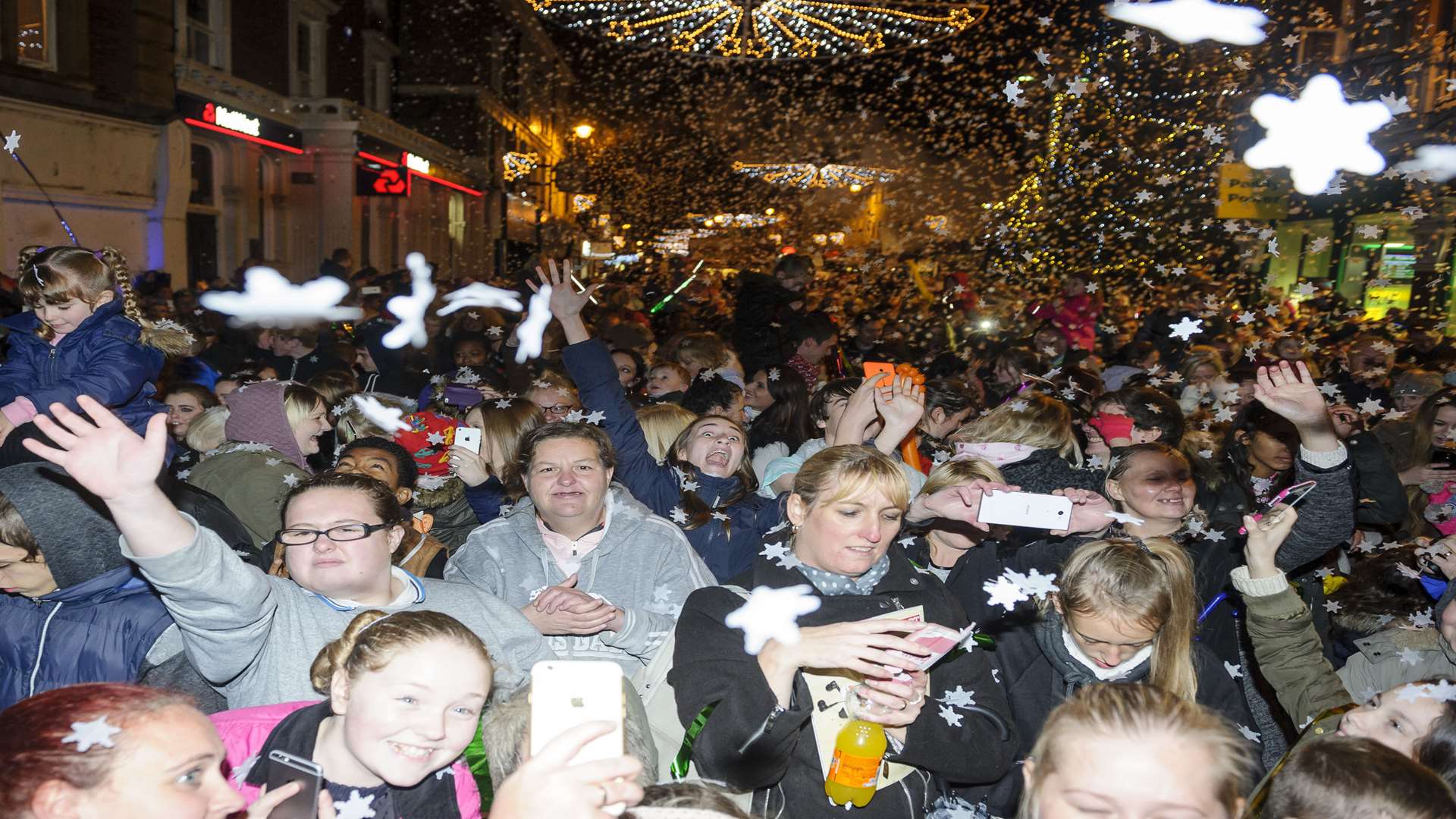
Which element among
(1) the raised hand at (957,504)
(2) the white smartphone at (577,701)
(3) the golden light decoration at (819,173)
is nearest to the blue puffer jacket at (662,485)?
(1) the raised hand at (957,504)

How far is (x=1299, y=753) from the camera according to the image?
88.6 inches

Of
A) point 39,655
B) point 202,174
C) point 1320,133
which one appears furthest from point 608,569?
point 202,174

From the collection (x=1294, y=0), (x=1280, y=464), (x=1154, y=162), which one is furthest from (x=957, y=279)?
(x=1280, y=464)

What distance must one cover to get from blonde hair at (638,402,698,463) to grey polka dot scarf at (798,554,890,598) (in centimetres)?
260

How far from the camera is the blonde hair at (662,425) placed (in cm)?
558

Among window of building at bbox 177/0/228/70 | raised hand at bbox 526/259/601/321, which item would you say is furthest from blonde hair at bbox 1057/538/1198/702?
window of building at bbox 177/0/228/70

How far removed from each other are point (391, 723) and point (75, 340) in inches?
133

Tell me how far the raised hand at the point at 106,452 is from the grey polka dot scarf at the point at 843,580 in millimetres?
1614

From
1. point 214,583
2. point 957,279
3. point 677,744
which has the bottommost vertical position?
point 677,744

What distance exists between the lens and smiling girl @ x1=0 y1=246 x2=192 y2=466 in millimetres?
4508

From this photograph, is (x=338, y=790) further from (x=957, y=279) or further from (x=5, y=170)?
(x=5, y=170)

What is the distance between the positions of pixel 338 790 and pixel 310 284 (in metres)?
17.7

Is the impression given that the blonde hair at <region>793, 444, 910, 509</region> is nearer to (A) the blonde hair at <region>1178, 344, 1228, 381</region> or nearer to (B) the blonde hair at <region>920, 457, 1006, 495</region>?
(B) the blonde hair at <region>920, 457, 1006, 495</region>

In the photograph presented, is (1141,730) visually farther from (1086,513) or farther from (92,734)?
(92,734)
